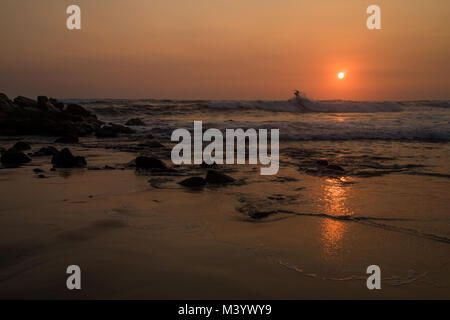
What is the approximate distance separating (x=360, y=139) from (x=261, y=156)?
5399mm

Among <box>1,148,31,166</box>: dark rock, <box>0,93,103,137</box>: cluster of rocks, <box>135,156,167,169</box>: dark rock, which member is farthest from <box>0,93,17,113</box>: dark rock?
<box>135,156,167,169</box>: dark rock

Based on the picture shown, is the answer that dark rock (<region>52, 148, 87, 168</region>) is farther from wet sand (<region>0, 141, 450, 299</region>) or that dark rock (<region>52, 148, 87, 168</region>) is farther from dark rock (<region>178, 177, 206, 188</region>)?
dark rock (<region>178, 177, 206, 188</region>)

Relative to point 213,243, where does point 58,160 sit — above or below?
above

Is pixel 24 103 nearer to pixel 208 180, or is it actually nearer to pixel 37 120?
pixel 37 120

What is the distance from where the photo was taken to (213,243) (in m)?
2.74

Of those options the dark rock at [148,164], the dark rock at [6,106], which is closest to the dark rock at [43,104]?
the dark rock at [6,106]

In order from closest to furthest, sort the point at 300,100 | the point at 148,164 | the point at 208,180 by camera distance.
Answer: the point at 208,180 < the point at 148,164 < the point at 300,100

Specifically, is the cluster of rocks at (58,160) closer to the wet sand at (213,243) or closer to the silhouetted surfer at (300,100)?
the wet sand at (213,243)

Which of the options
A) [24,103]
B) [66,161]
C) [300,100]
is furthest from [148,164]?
[300,100]

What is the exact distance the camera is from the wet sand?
2.09m

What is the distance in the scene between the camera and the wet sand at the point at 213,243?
209 centimetres

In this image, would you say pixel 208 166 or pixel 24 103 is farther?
pixel 24 103
